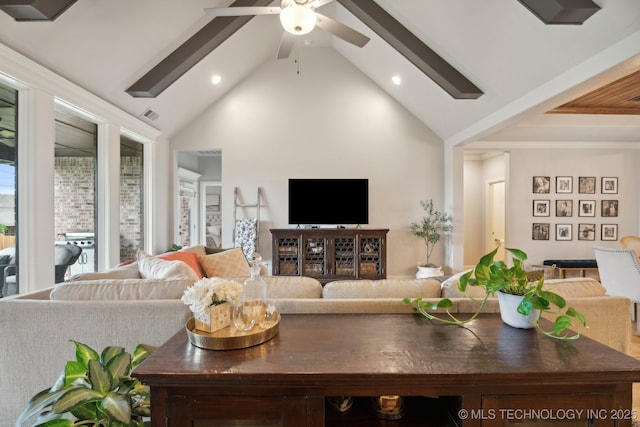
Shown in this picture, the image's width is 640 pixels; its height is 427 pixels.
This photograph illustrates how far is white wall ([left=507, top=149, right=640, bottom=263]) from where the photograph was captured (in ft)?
17.8

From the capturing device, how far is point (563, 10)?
2.11 m

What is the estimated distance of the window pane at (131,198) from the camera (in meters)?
4.19

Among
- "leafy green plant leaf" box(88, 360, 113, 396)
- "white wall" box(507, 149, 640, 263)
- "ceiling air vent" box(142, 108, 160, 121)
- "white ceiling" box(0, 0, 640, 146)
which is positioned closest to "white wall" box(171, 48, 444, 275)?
"white ceiling" box(0, 0, 640, 146)

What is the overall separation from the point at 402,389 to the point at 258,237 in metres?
4.54

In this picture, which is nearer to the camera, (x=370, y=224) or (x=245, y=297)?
(x=245, y=297)

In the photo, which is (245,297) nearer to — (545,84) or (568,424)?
(568,424)

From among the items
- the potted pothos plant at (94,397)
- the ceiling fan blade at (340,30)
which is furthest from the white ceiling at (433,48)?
the potted pothos plant at (94,397)

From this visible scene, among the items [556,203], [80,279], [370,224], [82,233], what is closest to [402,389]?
[80,279]

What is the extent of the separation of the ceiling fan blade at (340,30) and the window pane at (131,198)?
3147mm

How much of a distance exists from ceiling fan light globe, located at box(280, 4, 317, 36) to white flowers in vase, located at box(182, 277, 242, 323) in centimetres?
188

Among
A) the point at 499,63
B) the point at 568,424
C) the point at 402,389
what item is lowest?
the point at 568,424

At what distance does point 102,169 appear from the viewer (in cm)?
362

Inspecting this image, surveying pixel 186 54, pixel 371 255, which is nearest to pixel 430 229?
pixel 371 255

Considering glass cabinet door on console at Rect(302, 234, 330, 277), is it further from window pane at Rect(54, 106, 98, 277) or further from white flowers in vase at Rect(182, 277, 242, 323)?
white flowers in vase at Rect(182, 277, 242, 323)
